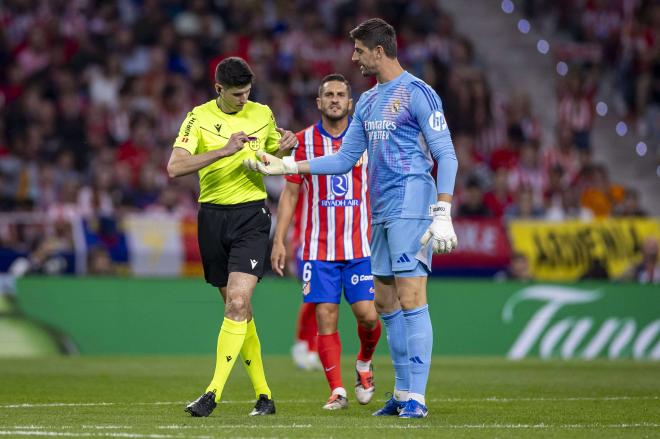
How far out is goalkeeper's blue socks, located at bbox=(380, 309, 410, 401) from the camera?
9.50m

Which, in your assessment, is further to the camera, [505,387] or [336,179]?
[505,387]

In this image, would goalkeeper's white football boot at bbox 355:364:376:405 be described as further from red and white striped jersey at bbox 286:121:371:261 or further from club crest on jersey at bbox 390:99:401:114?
club crest on jersey at bbox 390:99:401:114

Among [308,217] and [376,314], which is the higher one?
[308,217]

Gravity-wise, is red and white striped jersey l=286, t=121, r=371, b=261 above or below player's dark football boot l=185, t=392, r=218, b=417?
above

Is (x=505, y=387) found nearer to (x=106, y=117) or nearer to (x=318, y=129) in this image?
(x=318, y=129)

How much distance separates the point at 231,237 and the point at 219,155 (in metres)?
0.74

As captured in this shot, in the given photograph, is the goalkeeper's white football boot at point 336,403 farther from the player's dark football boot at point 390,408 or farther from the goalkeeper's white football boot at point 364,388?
the player's dark football boot at point 390,408

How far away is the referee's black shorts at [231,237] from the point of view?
9.46 meters

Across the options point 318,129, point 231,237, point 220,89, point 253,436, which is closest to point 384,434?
point 253,436

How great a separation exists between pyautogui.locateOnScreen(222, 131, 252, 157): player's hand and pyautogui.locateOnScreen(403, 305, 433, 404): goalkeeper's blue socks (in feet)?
5.52

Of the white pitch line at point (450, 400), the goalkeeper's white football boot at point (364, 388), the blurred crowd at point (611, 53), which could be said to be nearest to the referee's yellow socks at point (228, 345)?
the white pitch line at point (450, 400)

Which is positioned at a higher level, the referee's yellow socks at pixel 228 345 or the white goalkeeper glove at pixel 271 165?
the white goalkeeper glove at pixel 271 165

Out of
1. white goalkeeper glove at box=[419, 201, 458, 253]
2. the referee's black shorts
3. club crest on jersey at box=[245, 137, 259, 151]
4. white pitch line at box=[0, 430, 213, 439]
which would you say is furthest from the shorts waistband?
white pitch line at box=[0, 430, 213, 439]

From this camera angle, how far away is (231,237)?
9.52m
